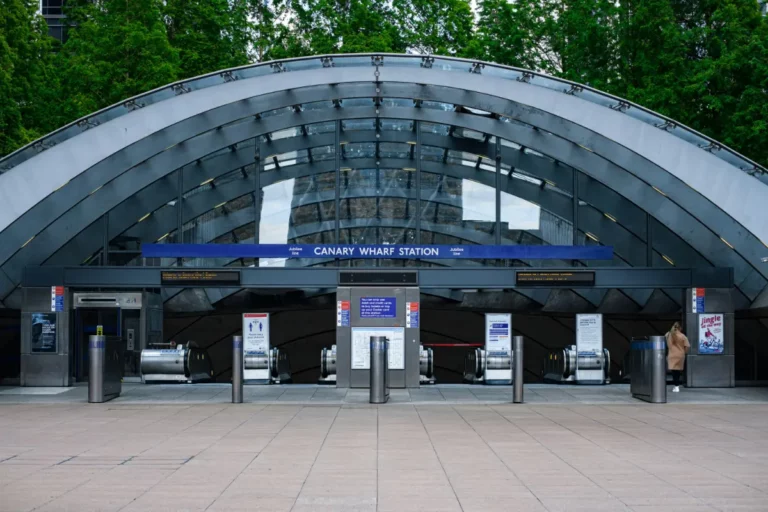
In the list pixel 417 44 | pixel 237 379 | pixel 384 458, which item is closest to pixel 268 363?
pixel 237 379

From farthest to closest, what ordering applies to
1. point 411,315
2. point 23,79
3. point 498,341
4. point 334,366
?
1. point 23,79
2. point 498,341
3. point 334,366
4. point 411,315

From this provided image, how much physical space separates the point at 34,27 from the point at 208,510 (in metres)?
35.2

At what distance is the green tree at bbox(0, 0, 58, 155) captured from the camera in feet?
101

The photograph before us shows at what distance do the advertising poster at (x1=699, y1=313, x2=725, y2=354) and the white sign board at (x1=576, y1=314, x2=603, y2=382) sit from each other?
91.2 inches

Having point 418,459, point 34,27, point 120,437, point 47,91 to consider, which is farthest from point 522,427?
point 34,27

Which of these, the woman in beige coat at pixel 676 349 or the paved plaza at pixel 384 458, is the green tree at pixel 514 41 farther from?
the paved plaza at pixel 384 458

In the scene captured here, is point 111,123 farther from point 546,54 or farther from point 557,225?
point 546,54

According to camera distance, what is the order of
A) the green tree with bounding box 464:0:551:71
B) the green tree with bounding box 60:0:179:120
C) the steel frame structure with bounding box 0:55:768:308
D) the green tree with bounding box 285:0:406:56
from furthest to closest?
the green tree with bounding box 285:0:406:56 → the green tree with bounding box 464:0:551:71 → the green tree with bounding box 60:0:179:120 → the steel frame structure with bounding box 0:55:768:308

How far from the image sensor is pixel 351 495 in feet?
26.3

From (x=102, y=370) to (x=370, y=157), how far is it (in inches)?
316

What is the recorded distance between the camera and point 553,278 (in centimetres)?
2020

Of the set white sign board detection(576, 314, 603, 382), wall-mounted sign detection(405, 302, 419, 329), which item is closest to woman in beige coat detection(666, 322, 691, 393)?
white sign board detection(576, 314, 603, 382)

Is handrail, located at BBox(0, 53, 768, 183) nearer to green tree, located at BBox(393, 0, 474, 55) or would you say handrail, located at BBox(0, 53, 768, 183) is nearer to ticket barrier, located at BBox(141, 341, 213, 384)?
ticket barrier, located at BBox(141, 341, 213, 384)

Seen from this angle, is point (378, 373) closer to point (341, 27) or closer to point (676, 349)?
point (676, 349)
